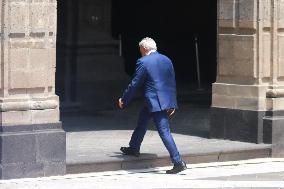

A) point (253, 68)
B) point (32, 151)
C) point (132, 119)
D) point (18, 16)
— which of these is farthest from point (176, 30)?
point (32, 151)

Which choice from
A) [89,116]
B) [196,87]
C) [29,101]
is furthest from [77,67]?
[29,101]

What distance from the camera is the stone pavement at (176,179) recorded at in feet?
47.3

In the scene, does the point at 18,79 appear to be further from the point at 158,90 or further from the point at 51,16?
the point at 158,90

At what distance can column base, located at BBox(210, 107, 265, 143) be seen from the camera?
1727cm

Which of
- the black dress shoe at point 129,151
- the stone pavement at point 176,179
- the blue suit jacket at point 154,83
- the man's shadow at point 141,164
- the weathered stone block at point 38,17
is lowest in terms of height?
the stone pavement at point 176,179

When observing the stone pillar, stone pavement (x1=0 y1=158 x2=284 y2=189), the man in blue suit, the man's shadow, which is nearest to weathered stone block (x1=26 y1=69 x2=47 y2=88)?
the stone pillar

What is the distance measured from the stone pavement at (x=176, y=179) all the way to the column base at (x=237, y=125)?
107 centimetres

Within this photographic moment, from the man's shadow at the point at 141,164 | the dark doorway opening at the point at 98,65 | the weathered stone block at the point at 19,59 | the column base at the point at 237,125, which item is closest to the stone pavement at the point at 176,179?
the man's shadow at the point at 141,164

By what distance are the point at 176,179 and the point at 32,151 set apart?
6.04ft

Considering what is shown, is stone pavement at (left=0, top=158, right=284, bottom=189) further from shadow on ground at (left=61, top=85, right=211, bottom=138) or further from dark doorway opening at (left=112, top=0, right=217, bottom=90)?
dark doorway opening at (left=112, top=0, right=217, bottom=90)

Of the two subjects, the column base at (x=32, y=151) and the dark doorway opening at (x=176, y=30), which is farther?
the dark doorway opening at (x=176, y=30)

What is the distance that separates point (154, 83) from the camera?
49.5 ft

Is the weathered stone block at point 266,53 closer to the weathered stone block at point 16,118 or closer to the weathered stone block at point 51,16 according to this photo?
the weathered stone block at point 51,16

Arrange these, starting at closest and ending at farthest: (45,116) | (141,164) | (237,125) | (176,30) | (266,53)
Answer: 1. (45,116)
2. (141,164)
3. (266,53)
4. (237,125)
5. (176,30)
